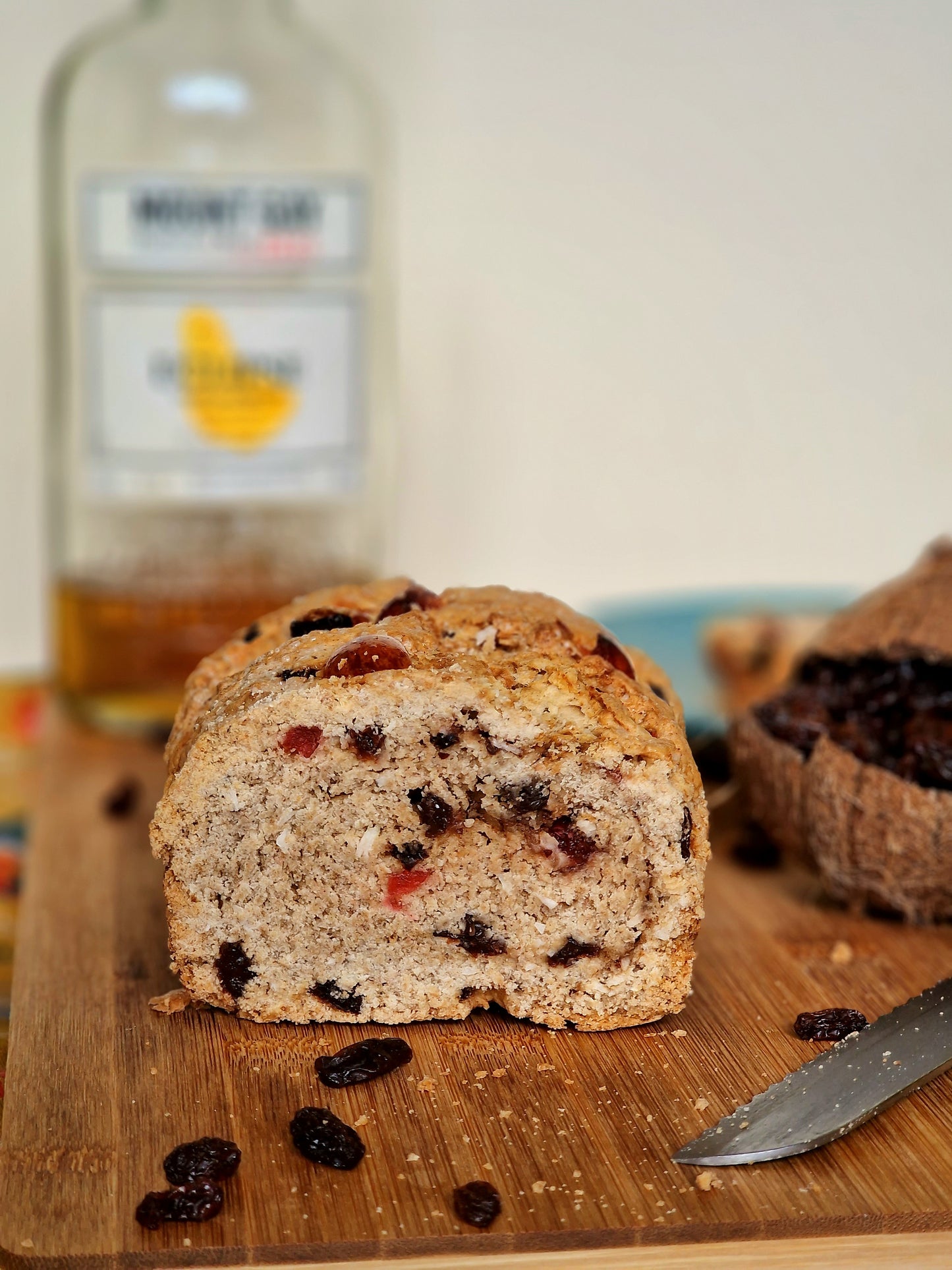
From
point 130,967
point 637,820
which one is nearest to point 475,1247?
point 637,820

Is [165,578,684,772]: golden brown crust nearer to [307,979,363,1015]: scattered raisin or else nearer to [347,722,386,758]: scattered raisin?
[347,722,386,758]: scattered raisin

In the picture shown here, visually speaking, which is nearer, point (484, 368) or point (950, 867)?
point (950, 867)

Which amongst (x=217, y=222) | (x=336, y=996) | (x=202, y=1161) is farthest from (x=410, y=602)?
(x=217, y=222)

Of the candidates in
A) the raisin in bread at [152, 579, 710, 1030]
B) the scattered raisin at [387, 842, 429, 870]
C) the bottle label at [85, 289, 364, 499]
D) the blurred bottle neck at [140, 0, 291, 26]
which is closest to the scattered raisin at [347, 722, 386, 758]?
the raisin in bread at [152, 579, 710, 1030]

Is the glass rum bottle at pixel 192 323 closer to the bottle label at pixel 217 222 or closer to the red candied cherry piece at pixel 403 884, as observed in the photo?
the bottle label at pixel 217 222

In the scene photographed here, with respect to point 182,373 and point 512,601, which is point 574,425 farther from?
point 512,601

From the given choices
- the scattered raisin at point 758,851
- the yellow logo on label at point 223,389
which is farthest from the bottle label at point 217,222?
the scattered raisin at point 758,851
